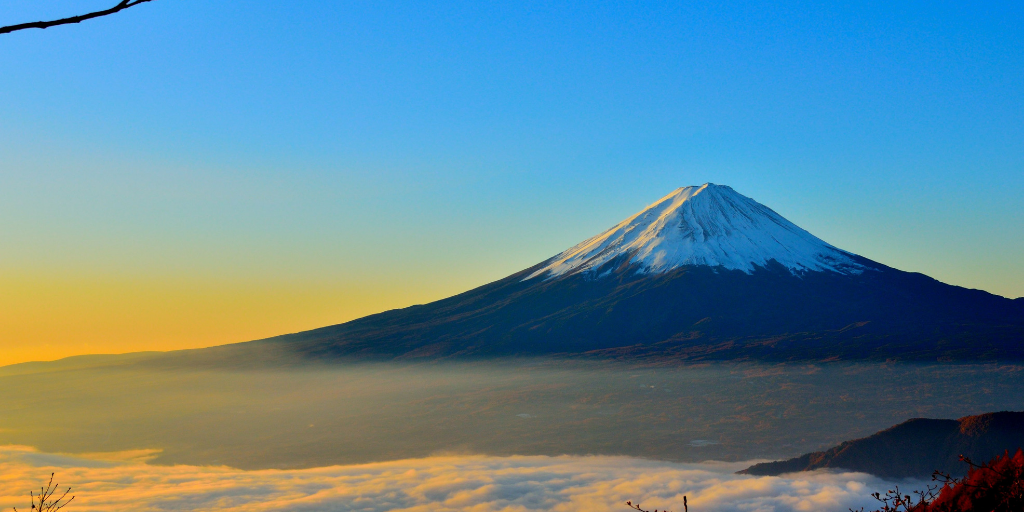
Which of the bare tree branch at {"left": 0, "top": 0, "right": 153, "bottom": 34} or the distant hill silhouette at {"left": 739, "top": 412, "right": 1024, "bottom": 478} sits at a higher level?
the bare tree branch at {"left": 0, "top": 0, "right": 153, "bottom": 34}

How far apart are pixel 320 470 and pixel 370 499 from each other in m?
30.7

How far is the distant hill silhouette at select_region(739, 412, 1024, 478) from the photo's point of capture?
4016 inches

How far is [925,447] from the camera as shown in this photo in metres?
115

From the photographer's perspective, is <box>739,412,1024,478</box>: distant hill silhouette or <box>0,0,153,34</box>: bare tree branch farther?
<box>739,412,1024,478</box>: distant hill silhouette

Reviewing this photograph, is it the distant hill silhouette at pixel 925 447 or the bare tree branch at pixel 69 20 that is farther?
the distant hill silhouette at pixel 925 447

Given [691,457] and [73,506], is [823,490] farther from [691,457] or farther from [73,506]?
[73,506]

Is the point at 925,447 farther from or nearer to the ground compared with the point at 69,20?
nearer to the ground

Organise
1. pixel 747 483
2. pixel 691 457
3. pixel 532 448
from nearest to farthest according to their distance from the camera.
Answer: pixel 747 483
pixel 691 457
pixel 532 448

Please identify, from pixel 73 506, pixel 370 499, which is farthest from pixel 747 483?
pixel 73 506

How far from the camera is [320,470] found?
583 feet

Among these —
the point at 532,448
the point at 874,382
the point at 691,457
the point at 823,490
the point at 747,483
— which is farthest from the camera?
the point at 874,382

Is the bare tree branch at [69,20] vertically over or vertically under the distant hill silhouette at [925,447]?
over

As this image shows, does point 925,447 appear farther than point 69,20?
Yes

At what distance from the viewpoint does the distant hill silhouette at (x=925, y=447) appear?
335 feet
